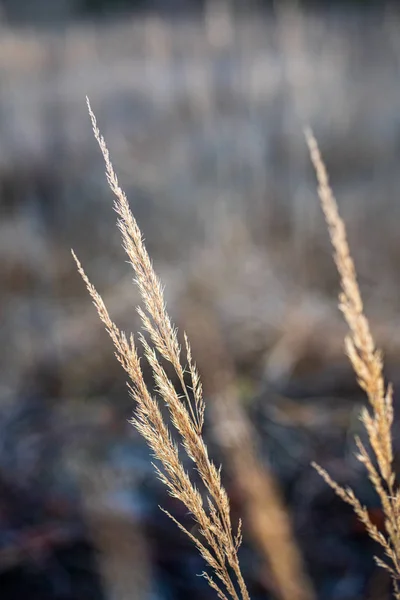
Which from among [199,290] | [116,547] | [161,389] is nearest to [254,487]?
[116,547]

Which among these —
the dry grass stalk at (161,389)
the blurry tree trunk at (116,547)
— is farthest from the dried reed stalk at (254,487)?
the dry grass stalk at (161,389)

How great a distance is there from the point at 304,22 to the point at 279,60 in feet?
9.92

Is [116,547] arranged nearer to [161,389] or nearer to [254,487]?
[254,487]

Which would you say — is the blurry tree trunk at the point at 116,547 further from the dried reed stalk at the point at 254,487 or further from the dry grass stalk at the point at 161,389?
the dry grass stalk at the point at 161,389

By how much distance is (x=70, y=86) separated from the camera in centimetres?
672

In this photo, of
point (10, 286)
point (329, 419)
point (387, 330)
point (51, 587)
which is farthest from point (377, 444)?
point (10, 286)

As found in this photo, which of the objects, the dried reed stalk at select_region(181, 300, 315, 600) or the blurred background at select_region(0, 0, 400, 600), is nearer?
the dried reed stalk at select_region(181, 300, 315, 600)

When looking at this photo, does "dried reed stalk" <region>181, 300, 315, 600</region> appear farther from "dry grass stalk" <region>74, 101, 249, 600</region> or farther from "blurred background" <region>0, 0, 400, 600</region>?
"dry grass stalk" <region>74, 101, 249, 600</region>

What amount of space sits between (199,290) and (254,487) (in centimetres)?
159

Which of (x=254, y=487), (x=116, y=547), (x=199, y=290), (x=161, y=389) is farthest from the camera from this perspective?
(x=199, y=290)

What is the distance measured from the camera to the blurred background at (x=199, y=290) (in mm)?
1881

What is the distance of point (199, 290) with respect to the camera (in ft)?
11.6

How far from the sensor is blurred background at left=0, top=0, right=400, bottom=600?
1.88 m

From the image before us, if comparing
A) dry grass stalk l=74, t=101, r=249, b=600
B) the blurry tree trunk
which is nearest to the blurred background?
the blurry tree trunk
